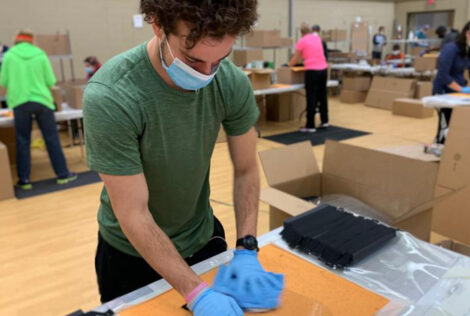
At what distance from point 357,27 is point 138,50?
10.6 metres

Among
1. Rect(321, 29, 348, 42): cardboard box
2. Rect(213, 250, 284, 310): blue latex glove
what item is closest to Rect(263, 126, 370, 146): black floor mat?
Rect(213, 250, 284, 310): blue latex glove

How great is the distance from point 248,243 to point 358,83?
7206mm

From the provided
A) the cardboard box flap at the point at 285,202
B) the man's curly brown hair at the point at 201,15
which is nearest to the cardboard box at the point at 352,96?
the cardboard box flap at the point at 285,202

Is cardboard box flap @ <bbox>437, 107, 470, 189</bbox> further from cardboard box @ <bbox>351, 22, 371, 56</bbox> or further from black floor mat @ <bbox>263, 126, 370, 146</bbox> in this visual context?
cardboard box @ <bbox>351, 22, 371, 56</bbox>

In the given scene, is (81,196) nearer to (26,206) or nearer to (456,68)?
(26,206)

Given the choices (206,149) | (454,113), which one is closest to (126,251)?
(206,149)

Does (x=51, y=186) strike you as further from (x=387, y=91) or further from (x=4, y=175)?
(x=387, y=91)

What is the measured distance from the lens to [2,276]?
7.50ft

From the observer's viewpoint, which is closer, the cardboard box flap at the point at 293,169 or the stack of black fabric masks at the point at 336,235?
the stack of black fabric masks at the point at 336,235

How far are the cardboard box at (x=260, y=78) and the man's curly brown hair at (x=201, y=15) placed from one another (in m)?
4.49

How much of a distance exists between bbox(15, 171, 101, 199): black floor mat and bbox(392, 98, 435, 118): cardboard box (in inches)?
186

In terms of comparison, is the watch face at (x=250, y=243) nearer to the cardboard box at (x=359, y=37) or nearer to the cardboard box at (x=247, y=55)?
the cardboard box at (x=247, y=55)

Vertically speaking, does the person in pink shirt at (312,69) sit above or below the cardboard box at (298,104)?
above

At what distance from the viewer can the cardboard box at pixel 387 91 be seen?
268 inches
